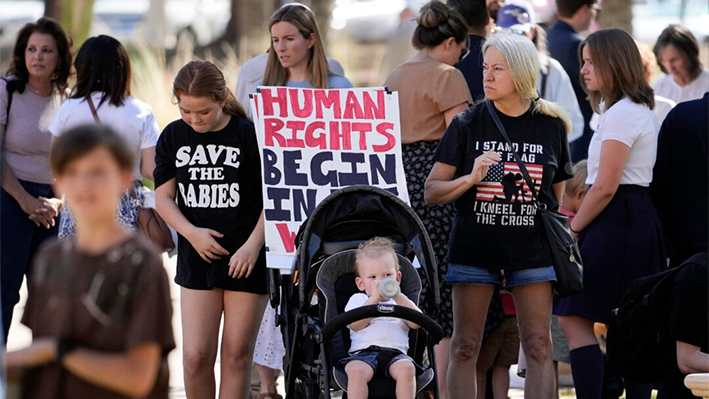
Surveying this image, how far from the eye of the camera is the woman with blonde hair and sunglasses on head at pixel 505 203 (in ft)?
16.4

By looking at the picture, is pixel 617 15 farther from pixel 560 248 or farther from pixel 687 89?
pixel 560 248

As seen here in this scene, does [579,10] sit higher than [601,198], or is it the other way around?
[579,10]

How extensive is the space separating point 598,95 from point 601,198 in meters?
0.78

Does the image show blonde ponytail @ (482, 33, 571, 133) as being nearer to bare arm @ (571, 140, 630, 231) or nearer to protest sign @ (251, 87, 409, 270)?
bare arm @ (571, 140, 630, 231)

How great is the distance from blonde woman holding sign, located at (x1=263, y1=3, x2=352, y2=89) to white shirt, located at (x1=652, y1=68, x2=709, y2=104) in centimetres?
355

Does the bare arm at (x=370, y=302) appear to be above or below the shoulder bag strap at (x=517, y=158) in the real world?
below

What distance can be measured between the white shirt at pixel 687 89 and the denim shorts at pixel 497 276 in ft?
12.4

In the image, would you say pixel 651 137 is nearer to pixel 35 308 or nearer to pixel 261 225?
pixel 261 225

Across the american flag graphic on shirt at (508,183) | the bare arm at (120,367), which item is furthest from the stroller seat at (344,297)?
the bare arm at (120,367)

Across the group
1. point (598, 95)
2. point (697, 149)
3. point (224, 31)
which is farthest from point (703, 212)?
point (224, 31)

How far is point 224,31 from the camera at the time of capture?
20.5 metres

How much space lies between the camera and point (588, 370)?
5.45 metres

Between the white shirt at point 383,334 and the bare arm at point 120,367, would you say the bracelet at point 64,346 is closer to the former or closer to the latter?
the bare arm at point 120,367

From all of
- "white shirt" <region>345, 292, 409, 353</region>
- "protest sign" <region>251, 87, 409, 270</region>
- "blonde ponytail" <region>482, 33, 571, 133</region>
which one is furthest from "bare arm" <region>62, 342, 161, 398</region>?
"blonde ponytail" <region>482, 33, 571, 133</region>
